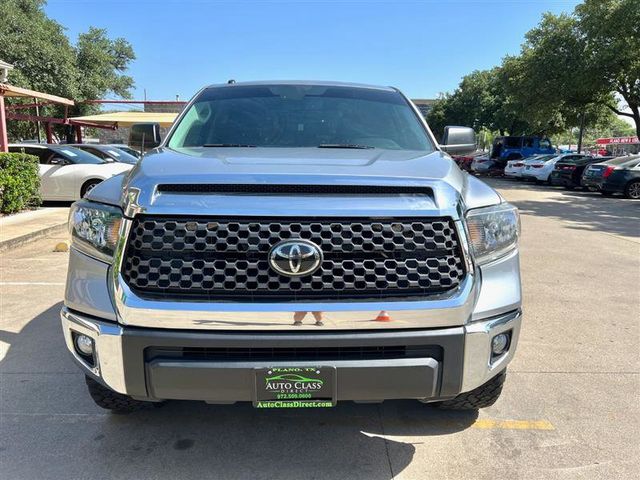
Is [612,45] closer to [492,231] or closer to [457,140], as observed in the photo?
[457,140]

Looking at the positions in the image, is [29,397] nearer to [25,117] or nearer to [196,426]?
[196,426]

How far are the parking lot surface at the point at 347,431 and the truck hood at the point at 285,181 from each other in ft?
4.41

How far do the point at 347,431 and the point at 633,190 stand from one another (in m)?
18.5

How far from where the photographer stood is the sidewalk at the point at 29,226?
8427mm

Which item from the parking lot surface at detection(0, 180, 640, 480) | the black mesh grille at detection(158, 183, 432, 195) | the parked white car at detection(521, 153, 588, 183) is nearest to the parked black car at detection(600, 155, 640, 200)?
the parked white car at detection(521, 153, 588, 183)

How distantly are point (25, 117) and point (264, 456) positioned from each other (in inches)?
909

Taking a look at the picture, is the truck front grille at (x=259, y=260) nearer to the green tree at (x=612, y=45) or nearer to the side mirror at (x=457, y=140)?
the side mirror at (x=457, y=140)

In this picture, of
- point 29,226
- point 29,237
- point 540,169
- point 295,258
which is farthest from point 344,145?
point 540,169

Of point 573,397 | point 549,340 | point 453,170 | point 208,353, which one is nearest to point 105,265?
point 208,353

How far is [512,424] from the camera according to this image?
10.4ft

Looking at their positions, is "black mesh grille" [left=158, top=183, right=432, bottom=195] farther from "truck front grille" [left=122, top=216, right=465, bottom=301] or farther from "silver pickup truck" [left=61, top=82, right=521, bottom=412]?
"truck front grille" [left=122, top=216, right=465, bottom=301]

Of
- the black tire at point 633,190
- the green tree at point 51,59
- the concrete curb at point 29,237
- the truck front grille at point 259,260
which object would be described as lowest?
the black tire at point 633,190

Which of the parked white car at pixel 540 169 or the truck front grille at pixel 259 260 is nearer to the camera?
the truck front grille at pixel 259 260

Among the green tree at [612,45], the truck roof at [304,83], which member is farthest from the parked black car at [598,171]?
the truck roof at [304,83]
